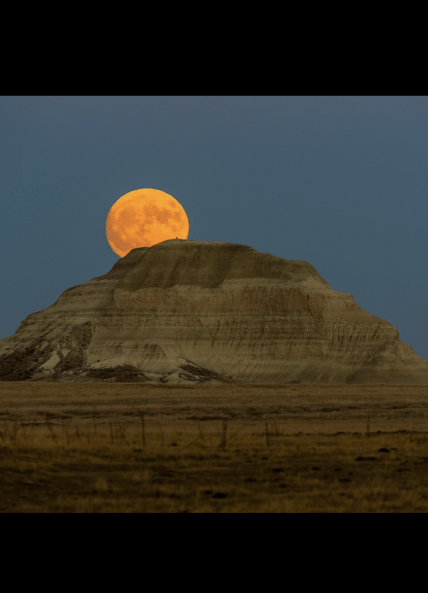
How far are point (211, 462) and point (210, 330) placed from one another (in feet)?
241

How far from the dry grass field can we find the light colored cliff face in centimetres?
4641

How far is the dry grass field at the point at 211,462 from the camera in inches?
716

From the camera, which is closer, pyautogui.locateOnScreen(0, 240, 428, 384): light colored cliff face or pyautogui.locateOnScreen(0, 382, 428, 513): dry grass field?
pyautogui.locateOnScreen(0, 382, 428, 513): dry grass field

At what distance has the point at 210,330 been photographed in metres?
96.9

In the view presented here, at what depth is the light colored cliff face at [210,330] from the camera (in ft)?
294

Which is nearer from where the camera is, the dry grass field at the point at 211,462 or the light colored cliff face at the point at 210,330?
the dry grass field at the point at 211,462

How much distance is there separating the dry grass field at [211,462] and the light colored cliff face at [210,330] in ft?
152

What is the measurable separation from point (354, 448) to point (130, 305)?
74.0 m

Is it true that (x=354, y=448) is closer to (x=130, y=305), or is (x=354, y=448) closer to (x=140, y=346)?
(x=140, y=346)

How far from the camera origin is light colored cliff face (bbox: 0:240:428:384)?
89625 mm

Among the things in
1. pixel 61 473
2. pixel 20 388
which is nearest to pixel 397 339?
pixel 20 388

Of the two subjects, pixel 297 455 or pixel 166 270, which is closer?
pixel 297 455

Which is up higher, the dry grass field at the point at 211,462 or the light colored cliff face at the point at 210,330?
the light colored cliff face at the point at 210,330
